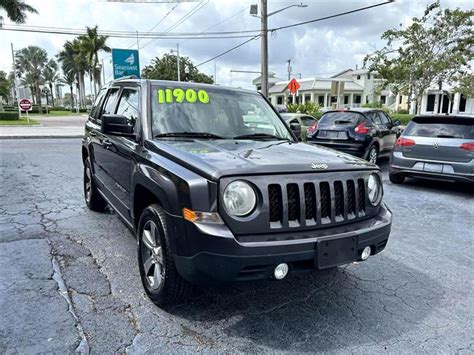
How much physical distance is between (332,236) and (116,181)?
242cm

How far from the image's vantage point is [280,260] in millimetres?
2410

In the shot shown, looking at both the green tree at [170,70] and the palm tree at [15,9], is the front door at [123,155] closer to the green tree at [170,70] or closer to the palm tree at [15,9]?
the palm tree at [15,9]

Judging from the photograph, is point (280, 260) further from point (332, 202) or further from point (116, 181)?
point (116, 181)

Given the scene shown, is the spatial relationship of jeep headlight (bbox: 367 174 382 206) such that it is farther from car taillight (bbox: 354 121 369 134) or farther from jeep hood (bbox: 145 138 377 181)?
car taillight (bbox: 354 121 369 134)

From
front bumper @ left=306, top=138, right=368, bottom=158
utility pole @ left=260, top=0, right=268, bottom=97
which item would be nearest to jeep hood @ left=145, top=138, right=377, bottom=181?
front bumper @ left=306, top=138, right=368, bottom=158

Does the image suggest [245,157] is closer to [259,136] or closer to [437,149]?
[259,136]

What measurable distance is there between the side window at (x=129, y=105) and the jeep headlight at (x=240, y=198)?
1.55 metres

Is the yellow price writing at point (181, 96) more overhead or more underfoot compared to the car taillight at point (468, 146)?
more overhead

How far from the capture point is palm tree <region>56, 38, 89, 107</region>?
51.1 meters

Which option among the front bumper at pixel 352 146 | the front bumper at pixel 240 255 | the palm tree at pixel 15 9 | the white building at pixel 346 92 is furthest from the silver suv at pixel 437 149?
the white building at pixel 346 92

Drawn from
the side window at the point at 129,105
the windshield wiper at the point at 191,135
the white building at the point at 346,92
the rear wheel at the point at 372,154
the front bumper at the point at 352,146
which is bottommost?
the rear wheel at the point at 372,154

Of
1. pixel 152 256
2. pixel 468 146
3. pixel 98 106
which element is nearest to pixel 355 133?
pixel 468 146

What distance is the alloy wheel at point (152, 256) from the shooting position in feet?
9.44

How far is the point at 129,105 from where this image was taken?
394 centimetres
